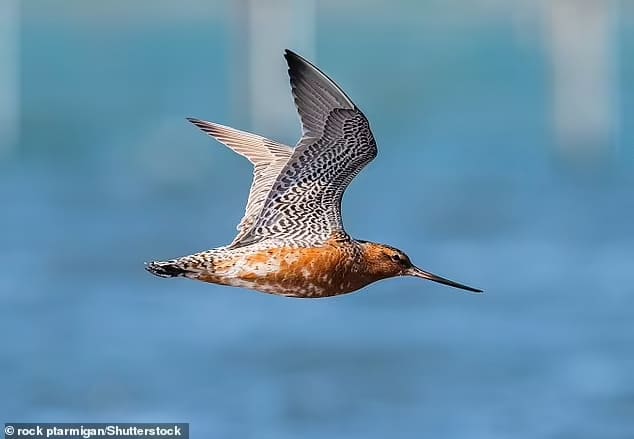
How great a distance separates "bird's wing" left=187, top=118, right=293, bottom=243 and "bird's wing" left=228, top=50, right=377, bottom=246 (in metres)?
0.29

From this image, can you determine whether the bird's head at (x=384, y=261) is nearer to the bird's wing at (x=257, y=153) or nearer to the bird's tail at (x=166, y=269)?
the bird's wing at (x=257, y=153)

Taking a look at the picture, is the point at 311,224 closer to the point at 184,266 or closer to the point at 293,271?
the point at 293,271

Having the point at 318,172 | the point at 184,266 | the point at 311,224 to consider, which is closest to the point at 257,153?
the point at 318,172

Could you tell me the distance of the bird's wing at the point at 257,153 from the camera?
302 inches

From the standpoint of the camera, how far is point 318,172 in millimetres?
7266

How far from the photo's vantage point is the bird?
6844 millimetres

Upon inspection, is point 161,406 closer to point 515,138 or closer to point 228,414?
point 228,414

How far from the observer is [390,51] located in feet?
101

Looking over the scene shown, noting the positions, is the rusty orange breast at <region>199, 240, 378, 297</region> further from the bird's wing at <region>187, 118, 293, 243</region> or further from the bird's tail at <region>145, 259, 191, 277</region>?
the bird's wing at <region>187, 118, 293, 243</region>

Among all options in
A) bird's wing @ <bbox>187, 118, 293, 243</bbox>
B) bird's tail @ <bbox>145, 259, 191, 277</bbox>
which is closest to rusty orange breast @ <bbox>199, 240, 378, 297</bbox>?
bird's tail @ <bbox>145, 259, 191, 277</bbox>

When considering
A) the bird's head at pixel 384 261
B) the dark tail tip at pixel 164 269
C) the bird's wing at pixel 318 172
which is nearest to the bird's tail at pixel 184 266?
the dark tail tip at pixel 164 269

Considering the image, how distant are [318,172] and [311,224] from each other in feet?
0.71

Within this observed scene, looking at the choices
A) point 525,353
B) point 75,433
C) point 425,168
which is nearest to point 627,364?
point 525,353

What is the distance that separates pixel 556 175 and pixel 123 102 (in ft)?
22.1
